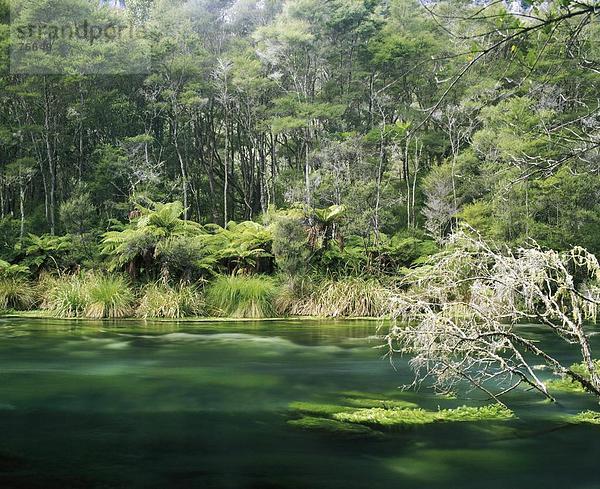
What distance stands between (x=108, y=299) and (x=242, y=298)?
110 inches

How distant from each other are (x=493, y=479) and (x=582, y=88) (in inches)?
821

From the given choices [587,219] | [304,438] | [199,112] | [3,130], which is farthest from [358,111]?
[304,438]

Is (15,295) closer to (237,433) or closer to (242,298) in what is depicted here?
(242,298)

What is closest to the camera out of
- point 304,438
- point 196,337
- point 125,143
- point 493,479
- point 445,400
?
point 493,479

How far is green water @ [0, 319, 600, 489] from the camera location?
13.9 feet

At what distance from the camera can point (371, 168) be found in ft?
76.4

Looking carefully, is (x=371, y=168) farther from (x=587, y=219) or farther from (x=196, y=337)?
(x=196, y=337)

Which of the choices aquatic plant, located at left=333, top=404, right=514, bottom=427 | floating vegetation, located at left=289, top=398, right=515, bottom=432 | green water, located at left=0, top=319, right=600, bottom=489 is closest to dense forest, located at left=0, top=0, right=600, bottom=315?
green water, located at left=0, top=319, right=600, bottom=489

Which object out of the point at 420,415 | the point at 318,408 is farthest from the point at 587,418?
the point at 318,408

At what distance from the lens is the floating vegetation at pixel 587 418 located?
5500 millimetres

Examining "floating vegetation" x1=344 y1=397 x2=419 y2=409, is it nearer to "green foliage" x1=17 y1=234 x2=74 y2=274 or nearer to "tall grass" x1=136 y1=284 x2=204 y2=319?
"tall grass" x1=136 y1=284 x2=204 y2=319

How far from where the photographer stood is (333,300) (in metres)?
15.2

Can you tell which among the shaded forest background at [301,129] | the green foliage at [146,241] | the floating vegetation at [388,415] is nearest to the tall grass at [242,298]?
the green foliage at [146,241]

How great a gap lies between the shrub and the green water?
4.88 m
